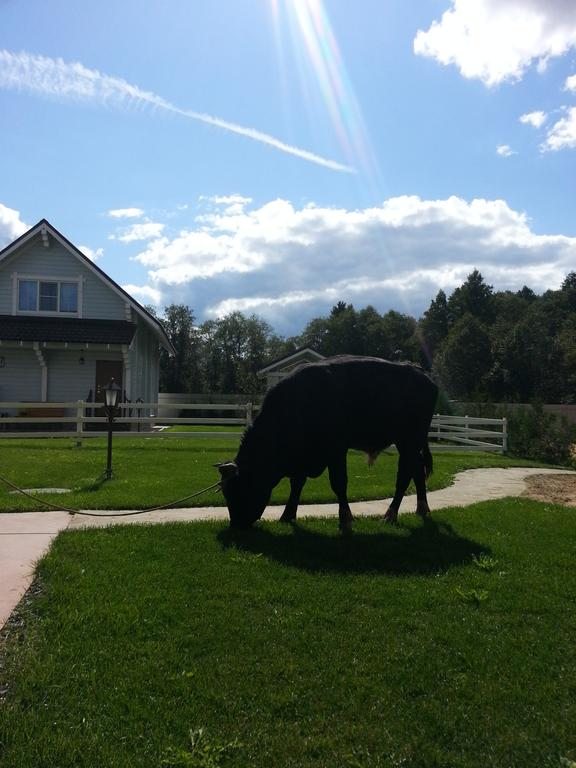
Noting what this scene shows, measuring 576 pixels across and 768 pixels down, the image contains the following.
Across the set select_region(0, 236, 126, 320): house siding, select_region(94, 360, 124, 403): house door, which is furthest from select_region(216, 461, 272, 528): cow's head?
select_region(0, 236, 126, 320): house siding

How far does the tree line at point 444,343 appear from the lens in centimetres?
4794

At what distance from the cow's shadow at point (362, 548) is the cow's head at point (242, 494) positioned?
14 cm

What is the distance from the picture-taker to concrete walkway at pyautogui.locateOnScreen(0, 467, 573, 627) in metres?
4.95

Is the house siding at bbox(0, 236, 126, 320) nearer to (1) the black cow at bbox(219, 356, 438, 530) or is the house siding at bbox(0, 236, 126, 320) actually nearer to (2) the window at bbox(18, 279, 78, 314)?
(2) the window at bbox(18, 279, 78, 314)

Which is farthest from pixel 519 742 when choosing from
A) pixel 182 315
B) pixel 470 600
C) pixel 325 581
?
pixel 182 315

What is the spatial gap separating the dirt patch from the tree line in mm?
24150

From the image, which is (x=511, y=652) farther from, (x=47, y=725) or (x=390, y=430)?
(x=390, y=430)

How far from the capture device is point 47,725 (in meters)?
2.96

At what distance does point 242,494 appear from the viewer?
21.9ft

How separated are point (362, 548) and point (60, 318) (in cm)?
1820

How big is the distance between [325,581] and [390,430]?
8.99 ft

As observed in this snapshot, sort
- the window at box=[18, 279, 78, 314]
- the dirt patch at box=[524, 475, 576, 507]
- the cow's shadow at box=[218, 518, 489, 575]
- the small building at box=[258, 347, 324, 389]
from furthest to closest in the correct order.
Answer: the small building at box=[258, 347, 324, 389]
the window at box=[18, 279, 78, 314]
the dirt patch at box=[524, 475, 576, 507]
the cow's shadow at box=[218, 518, 489, 575]

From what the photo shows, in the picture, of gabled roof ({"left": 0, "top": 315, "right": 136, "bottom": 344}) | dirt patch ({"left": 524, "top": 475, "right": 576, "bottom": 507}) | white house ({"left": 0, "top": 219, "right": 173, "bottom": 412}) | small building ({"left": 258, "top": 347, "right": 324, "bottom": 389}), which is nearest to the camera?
dirt patch ({"left": 524, "top": 475, "right": 576, "bottom": 507})

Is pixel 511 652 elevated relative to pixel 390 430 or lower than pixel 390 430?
lower
